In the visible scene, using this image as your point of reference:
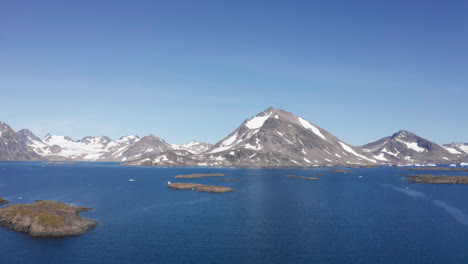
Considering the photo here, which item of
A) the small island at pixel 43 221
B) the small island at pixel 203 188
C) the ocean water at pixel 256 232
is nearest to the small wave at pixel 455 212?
the ocean water at pixel 256 232

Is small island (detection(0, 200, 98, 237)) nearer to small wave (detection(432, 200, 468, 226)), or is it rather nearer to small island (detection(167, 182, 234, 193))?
small island (detection(167, 182, 234, 193))

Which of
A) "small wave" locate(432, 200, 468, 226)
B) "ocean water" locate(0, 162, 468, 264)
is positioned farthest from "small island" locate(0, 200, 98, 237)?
"small wave" locate(432, 200, 468, 226)

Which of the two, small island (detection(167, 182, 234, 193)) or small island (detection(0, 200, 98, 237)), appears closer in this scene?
small island (detection(0, 200, 98, 237))

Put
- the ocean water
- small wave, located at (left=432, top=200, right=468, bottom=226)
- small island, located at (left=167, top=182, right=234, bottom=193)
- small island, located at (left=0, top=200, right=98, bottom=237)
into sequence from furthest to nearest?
small island, located at (left=167, top=182, right=234, bottom=193)
small wave, located at (left=432, top=200, right=468, bottom=226)
small island, located at (left=0, top=200, right=98, bottom=237)
the ocean water

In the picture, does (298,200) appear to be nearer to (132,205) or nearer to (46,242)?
(132,205)

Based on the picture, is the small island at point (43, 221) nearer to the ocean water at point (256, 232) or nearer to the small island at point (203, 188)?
the ocean water at point (256, 232)

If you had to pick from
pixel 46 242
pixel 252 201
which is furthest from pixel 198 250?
pixel 252 201
